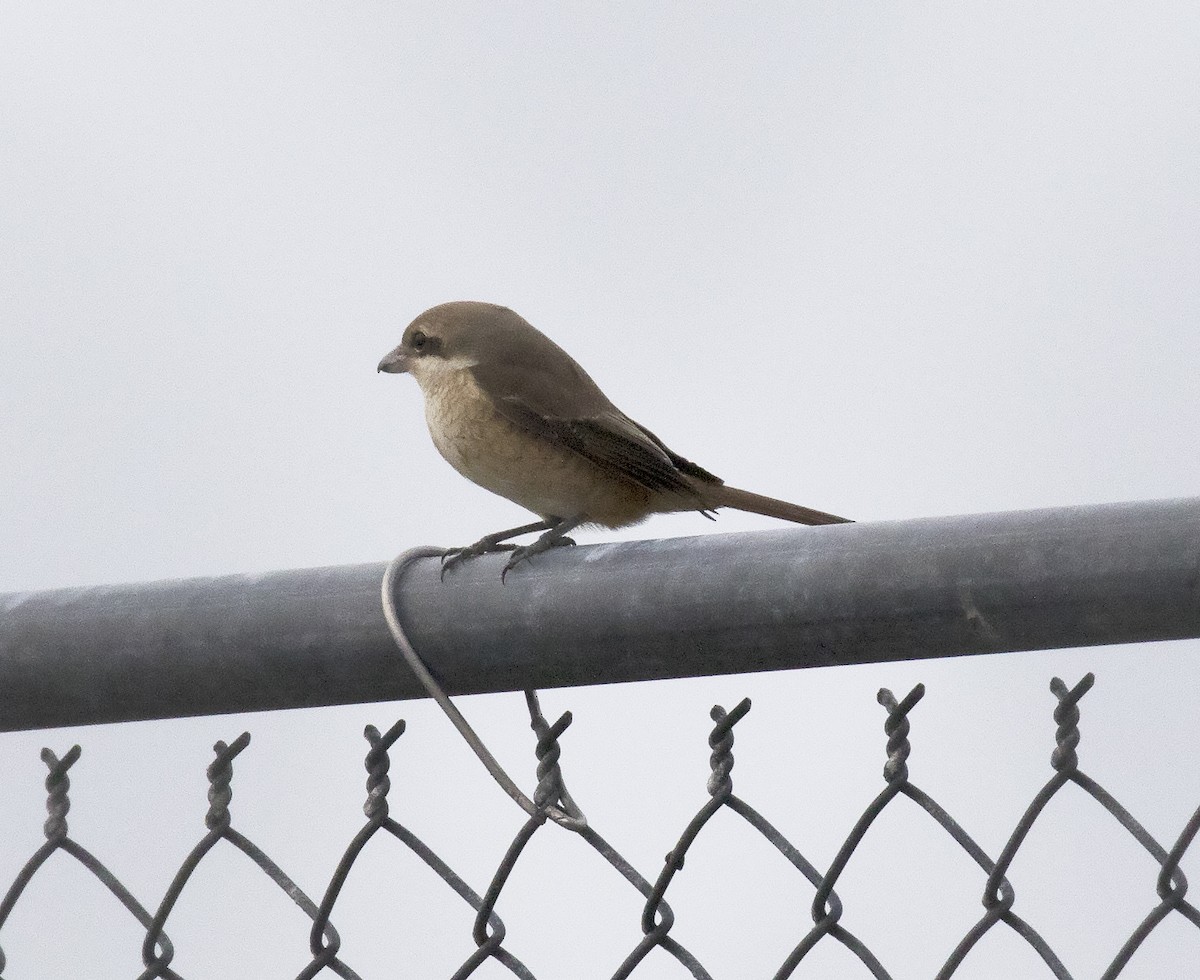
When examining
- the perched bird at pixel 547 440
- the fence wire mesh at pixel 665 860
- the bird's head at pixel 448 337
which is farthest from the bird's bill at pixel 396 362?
the fence wire mesh at pixel 665 860

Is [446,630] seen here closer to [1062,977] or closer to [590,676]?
[590,676]

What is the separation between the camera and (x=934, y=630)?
1581 mm

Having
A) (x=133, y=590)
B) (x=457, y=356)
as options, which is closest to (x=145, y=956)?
(x=133, y=590)

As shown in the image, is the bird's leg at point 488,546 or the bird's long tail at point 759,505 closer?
the bird's leg at point 488,546

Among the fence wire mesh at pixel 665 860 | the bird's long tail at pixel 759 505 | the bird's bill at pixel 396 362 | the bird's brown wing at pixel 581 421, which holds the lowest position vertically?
the fence wire mesh at pixel 665 860

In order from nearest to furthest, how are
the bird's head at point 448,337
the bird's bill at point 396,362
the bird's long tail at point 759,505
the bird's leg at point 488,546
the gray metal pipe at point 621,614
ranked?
the gray metal pipe at point 621,614
the bird's leg at point 488,546
the bird's long tail at point 759,505
the bird's head at point 448,337
the bird's bill at point 396,362

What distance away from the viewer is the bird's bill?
→ 13.3ft

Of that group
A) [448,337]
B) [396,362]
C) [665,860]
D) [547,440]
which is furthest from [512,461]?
[665,860]

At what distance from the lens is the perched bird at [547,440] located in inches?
→ 129

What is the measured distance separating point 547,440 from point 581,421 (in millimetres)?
89

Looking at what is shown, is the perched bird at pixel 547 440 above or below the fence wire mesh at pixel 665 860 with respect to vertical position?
above

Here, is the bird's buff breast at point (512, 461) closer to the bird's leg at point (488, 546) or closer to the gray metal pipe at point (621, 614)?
the bird's leg at point (488, 546)

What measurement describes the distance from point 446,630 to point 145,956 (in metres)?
0.71

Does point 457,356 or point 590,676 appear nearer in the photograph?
point 590,676
